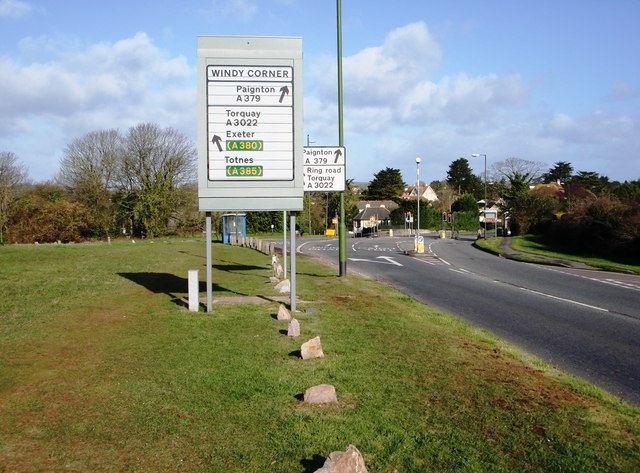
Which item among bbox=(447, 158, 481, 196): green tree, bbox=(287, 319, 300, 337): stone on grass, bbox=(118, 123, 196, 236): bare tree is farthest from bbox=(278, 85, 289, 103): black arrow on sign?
bbox=(447, 158, 481, 196): green tree

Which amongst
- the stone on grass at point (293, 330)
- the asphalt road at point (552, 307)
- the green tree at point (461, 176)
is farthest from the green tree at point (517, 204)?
the green tree at point (461, 176)

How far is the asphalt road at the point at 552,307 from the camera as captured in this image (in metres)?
8.65

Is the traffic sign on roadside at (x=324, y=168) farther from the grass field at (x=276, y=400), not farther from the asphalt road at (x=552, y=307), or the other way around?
the grass field at (x=276, y=400)

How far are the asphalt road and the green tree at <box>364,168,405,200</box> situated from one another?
93531 millimetres

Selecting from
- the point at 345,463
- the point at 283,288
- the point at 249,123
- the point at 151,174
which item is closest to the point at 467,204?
the point at 151,174

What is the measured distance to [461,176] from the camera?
461ft

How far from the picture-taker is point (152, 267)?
21734 millimetres

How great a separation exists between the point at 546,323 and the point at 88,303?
921 centimetres

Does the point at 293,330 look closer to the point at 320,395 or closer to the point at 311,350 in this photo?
the point at 311,350

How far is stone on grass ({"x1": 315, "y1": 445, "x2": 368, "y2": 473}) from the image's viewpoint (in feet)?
12.4

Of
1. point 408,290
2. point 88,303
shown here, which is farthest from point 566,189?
point 88,303

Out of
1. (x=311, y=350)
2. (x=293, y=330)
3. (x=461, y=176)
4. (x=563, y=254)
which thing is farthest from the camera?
(x=461, y=176)

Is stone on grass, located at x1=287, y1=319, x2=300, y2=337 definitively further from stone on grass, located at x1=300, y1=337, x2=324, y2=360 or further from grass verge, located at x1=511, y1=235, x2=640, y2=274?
grass verge, located at x1=511, y1=235, x2=640, y2=274

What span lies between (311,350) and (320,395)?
181 centimetres
